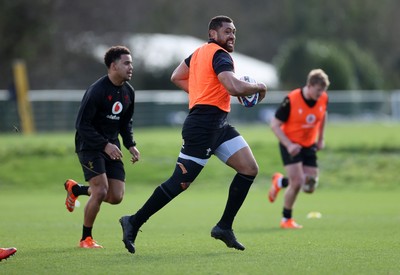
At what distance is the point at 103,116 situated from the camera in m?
11.0

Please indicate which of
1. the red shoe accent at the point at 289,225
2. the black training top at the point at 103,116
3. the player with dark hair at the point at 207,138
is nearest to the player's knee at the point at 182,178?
the player with dark hair at the point at 207,138

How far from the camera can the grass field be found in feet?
30.1

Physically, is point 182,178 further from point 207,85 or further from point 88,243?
point 88,243

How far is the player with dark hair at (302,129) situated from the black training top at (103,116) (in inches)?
139

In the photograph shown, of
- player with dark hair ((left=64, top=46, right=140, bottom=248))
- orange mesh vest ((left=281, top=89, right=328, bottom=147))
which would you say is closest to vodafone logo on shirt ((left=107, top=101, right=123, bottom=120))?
player with dark hair ((left=64, top=46, right=140, bottom=248))

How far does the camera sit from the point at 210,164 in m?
26.1

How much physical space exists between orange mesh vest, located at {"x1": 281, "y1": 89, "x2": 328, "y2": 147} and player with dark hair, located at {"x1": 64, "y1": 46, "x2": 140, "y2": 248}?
4.01 m

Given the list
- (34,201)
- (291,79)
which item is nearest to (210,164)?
(34,201)

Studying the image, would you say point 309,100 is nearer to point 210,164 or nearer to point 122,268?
point 122,268

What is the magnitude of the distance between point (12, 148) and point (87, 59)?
106 feet

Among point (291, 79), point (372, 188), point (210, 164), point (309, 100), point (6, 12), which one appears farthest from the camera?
point (291, 79)

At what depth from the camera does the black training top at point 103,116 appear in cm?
1084

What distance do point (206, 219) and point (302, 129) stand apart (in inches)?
84.0

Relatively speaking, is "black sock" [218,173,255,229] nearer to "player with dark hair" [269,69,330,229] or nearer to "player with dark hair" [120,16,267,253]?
"player with dark hair" [120,16,267,253]
